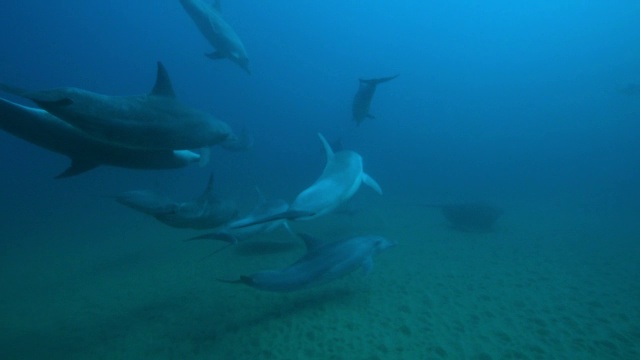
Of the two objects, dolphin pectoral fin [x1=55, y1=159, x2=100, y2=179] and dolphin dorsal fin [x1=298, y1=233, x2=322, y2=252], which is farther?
dolphin dorsal fin [x1=298, y1=233, x2=322, y2=252]

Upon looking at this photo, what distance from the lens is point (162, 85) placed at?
3598 mm

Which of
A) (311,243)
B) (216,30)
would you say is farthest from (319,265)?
(216,30)

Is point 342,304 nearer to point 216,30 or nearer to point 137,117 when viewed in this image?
point 137,117

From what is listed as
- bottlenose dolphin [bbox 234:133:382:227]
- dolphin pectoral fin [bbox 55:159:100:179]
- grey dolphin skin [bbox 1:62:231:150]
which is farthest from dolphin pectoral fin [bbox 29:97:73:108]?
bottlenose dolphin [bbox 234:133:382:227]

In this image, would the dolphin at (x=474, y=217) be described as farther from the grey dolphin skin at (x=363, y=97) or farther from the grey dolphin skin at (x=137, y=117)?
the grey dolphin skin at (x=137, y=117)

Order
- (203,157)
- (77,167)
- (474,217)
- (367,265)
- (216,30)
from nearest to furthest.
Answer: (77,167), (203,157), (367,265), (216,30), (474,217)

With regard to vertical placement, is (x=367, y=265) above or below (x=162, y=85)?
below

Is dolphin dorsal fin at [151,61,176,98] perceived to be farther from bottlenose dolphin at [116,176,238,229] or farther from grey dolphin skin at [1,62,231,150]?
bottlenose dolphin at [116,176,238,229]

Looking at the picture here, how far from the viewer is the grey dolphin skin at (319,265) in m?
4.82

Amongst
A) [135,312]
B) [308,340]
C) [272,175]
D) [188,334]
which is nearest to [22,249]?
[135,312]

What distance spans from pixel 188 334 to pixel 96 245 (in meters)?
9.19

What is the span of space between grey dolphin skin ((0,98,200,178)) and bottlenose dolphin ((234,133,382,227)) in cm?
120

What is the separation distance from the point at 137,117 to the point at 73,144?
2.99 feet

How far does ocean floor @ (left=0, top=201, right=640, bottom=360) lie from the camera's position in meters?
5.12
